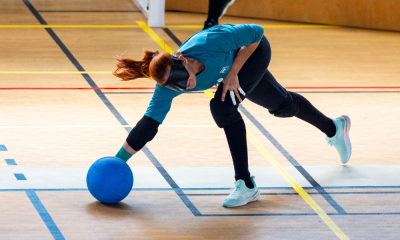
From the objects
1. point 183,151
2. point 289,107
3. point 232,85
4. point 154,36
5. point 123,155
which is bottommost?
point 154,36

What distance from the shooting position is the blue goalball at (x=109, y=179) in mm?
3270

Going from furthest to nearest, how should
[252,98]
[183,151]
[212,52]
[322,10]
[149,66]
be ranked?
[322,10] → [183,151] → [252,98] → [212,52] → [149,66]

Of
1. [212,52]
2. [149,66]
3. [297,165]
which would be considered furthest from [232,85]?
[297,165]

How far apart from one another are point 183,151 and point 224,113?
1.06 metres

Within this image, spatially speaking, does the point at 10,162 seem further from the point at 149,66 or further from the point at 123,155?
the point at 149,66

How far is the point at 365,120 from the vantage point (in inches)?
198

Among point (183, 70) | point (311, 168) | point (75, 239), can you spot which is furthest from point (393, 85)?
point (75, 239)

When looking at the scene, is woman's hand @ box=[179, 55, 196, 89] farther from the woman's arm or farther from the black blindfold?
the woman's arm

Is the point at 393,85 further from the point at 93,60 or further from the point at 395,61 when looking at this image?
the point at 93,60

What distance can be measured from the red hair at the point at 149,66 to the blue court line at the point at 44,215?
33.3 inches

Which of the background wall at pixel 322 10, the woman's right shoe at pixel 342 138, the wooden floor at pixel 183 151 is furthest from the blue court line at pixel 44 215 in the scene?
the background wall at pixel 322 10

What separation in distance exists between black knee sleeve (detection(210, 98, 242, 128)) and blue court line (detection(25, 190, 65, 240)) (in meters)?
1.02

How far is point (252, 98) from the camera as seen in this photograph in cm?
362

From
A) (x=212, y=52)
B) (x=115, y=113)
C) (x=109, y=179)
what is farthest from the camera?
(x=115, y=113)
